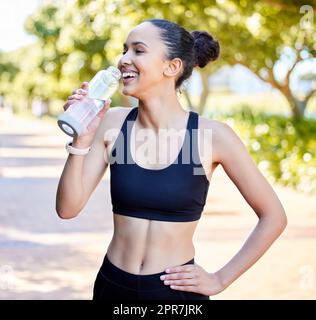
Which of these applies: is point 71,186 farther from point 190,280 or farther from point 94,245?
point 94,245

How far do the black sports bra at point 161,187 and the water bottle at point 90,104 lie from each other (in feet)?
0.45

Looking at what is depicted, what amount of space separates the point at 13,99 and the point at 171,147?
6098 cm

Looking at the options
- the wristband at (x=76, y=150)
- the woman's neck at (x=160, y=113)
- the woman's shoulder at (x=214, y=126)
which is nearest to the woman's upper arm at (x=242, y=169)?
the woman's shoulder at (x=214, y=126)

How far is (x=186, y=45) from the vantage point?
84.5 inches

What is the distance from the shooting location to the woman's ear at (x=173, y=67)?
208 cm

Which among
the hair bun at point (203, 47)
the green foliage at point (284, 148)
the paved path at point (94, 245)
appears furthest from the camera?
the green foliage at point (284, 148)

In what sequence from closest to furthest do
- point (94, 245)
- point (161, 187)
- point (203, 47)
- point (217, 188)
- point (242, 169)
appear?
point (161, 187) → point (242, 169) → point (203, 47) → point (94, 245) → point (217, 188)

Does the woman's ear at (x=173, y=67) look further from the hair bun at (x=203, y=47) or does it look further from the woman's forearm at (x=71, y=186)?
the woman's forearm at (x=71, y=186)

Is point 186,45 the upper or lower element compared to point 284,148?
upper

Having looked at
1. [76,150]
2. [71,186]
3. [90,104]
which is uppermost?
[90,104]

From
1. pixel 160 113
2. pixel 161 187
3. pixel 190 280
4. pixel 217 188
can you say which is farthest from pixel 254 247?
pixel 217 188

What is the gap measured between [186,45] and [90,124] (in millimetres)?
379

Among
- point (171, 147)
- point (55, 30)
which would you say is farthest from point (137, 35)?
point (55, 30)

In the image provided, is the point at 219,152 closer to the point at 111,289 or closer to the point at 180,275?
the point at 180,275
